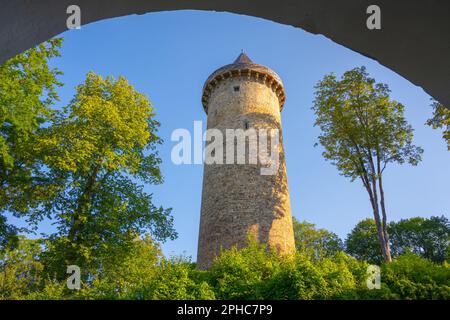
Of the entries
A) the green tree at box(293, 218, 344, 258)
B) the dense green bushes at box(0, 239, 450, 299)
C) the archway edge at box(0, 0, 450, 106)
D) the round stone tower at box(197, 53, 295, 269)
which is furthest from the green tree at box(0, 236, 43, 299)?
the green tree at box(293, 218, 344, 258)

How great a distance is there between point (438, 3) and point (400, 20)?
203mm

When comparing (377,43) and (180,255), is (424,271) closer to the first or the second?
(180,255)

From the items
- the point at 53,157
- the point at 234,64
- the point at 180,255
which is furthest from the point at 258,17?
the point at 234,64

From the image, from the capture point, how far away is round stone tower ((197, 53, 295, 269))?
1955 centimetres

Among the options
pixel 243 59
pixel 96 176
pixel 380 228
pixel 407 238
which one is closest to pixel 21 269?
pixel 96 176

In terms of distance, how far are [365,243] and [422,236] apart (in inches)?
292

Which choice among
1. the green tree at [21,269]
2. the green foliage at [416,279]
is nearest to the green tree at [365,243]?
the green foliage at [416,279]

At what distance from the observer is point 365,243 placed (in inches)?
1594

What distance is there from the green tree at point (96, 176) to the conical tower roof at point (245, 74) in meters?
7.16

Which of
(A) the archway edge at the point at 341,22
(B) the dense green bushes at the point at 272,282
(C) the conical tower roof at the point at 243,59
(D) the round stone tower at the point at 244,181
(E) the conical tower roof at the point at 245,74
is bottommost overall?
(B) the dense green bushes at the point at 272,282

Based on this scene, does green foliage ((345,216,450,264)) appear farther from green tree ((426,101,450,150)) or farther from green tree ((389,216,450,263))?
green tree ((426,101,450,150))

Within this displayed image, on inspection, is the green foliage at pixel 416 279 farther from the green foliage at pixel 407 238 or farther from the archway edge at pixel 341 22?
the green foliage at pixel 407 238

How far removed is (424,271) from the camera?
40.6ft

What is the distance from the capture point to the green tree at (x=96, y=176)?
1523 cm
